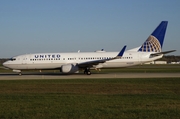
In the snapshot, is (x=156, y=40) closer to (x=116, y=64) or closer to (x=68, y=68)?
(x=116, y=64)

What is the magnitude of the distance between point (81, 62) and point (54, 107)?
2662 cm

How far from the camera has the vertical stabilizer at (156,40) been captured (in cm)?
3962

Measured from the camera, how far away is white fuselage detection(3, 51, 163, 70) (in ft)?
123

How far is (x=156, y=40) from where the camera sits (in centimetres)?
3972

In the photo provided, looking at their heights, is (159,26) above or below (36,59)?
above

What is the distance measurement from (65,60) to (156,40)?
42.2 feet

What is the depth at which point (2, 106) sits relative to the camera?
11.9 m

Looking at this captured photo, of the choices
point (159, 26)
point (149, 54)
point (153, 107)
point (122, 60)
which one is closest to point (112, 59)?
point (122, 60)

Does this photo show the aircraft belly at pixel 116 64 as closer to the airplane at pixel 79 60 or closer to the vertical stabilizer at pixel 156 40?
the airplane at pixel 79 60

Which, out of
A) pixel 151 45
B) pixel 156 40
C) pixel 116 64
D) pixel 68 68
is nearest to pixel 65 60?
pixel 68 68

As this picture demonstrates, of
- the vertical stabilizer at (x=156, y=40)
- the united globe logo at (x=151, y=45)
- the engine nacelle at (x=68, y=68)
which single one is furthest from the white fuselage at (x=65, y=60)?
the engine nacelle at (x=68, y=68)

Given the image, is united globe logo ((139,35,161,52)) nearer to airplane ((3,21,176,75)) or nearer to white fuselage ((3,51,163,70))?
airplane ((3,21,176,75))

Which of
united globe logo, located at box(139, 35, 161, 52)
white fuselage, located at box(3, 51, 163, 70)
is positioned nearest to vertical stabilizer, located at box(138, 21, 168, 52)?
united globe logo, located at box(139, 35, 161, 52)

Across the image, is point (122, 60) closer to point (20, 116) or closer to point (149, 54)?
point (149, 54)
